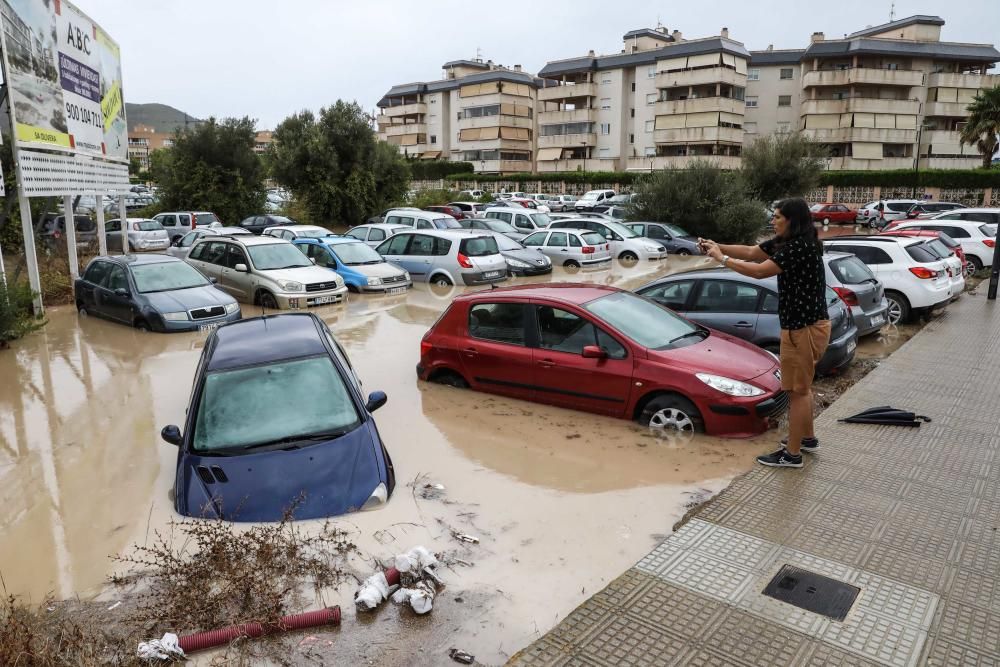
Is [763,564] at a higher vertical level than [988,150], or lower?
lower

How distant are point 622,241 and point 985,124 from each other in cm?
3758

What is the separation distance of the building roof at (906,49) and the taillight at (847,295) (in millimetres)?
54494

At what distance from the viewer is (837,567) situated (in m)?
4.50

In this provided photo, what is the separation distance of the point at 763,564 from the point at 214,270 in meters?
14.5

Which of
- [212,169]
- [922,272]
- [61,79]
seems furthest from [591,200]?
[61,79]

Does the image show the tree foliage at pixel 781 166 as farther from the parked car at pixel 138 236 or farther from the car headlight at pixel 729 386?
the car headlight at pixel 729 386

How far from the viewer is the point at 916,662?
3.60 metres

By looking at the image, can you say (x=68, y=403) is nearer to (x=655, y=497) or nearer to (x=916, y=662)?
(x=655, y=497)

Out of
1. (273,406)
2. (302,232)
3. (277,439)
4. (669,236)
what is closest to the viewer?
(277,439)

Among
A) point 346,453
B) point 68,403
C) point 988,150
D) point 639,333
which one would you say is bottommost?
point 68,403

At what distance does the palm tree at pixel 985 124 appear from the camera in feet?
154

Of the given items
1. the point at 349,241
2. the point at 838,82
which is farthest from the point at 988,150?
the point at 349,241

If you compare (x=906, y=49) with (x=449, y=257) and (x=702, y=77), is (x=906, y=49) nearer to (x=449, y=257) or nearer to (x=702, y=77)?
(x=702, y=77)

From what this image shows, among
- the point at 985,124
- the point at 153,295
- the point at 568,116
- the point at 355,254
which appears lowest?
the point at 153,295
